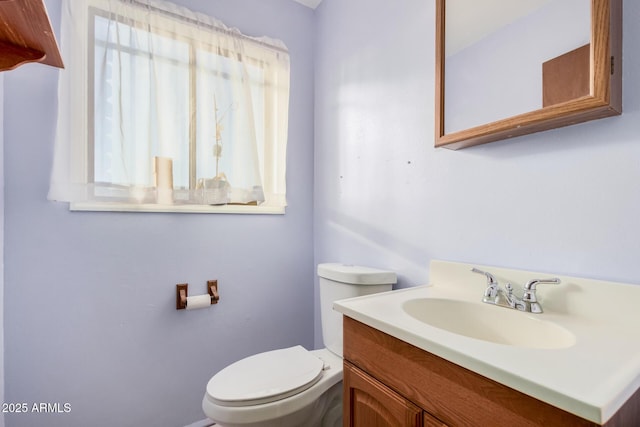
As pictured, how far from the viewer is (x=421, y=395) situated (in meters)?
0.69

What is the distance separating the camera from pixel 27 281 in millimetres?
1221

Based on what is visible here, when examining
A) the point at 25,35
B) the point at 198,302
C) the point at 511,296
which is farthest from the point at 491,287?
the point at 25,35

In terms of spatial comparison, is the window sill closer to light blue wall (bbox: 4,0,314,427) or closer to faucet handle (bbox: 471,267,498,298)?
light blue wall (bbox: 4,0,314,427)

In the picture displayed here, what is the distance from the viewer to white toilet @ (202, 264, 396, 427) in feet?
3.37

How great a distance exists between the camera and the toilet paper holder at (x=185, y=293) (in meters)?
1.50

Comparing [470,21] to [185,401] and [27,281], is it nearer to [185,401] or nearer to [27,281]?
[27,281]

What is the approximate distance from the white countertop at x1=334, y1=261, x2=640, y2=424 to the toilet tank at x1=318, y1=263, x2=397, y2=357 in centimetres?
25

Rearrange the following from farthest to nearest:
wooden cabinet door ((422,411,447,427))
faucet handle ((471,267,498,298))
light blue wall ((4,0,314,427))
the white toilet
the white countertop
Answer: light blue wall ((4,0,314,427)), the white toilet, faucet handle ((471,267,498,298)), wooden cabinet door ((422,411,447,427)), the white countertop

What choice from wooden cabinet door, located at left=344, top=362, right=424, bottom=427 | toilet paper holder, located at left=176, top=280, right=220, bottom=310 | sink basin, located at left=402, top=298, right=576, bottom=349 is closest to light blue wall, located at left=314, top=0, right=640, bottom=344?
sink basin, located at left=402, top=298, right=576, bottom=349

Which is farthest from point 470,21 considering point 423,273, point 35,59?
point 35,59

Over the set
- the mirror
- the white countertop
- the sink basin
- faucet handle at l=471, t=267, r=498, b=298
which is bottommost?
the sink basin

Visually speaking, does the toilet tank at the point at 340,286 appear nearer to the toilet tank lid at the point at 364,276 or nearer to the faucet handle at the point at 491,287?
the toilet tank lid at the point at 364,276

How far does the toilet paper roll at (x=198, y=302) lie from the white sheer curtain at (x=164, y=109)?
492 mm

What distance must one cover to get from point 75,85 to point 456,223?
1.69m
